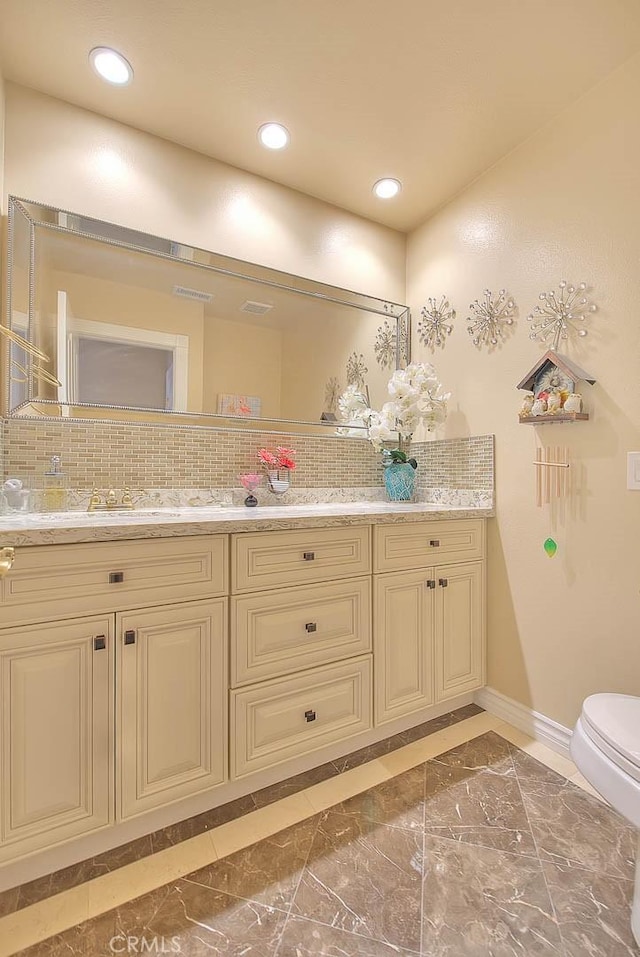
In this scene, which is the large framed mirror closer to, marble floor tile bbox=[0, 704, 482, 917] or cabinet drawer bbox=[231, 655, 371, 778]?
cabinet drawer bbox=[231, 655, 371, 778]

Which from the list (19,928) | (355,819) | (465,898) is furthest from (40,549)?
(465,898)

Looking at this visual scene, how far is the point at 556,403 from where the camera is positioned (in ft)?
5.46

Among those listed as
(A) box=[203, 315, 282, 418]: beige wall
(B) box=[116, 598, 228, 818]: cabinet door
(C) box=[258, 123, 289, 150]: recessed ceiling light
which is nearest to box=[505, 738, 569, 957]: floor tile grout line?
(B) box=[116, 598, 228, 818]: cabinet door

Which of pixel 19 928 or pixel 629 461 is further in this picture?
pixel 629 461

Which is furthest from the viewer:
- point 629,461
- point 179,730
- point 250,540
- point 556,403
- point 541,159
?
point 541,159

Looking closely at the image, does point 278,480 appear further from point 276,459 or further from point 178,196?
point 178,196

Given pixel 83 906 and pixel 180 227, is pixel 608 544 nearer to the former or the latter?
pixel 83 906

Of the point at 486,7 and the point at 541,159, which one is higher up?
the point at 486,7

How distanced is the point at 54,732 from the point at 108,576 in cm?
41

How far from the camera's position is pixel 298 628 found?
1487 mm

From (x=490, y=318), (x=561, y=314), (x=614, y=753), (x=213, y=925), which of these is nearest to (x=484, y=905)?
(x=614, y=753)

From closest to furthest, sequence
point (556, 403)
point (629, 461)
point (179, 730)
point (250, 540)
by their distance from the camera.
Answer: point (179, 730) → point (250, 540) → point (629, 461) → point (556, 403)

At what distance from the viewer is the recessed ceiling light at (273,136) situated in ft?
5.87

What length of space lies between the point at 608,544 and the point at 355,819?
1.29 metres
